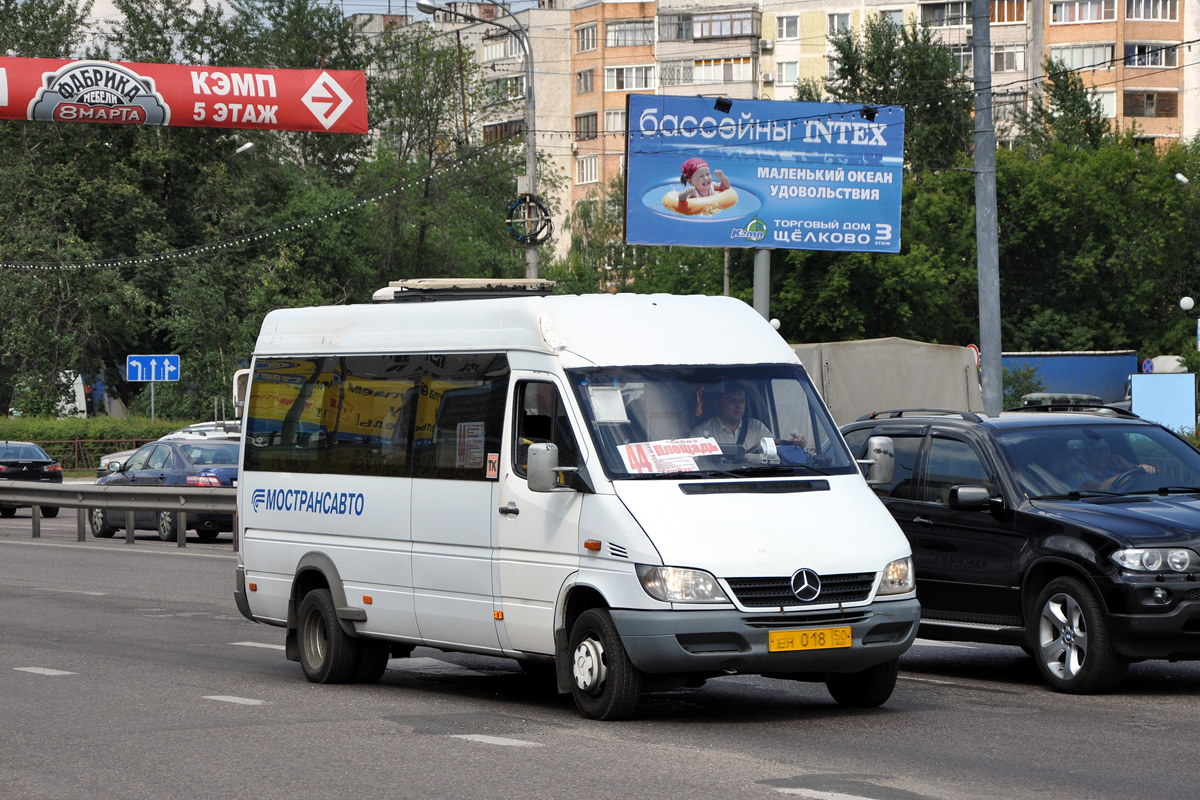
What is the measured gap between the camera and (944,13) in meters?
94.6

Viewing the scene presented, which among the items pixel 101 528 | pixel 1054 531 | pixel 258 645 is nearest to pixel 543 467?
pixel 1054 531

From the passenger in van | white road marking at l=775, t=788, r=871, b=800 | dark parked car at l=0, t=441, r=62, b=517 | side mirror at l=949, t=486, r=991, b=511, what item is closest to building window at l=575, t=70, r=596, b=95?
dark parked car at l=0, t=441, r=62, b=517

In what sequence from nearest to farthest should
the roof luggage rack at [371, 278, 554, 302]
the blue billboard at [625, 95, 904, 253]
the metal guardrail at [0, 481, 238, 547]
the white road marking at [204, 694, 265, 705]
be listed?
1. the white road marking at [204, 694, 265, 705]
2. the roof luggage rack at [371, 278, 554, 302]
3. the metal guardrail at [0, 481, 238, 547]
4. the blue billboard at [625, 95, 904, 253]

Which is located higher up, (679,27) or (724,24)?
(724,24)

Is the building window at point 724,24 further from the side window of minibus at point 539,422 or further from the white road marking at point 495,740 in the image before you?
the white road marking at point 495,740

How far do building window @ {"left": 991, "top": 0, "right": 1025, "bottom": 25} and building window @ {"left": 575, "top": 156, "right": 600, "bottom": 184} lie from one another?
2297cm

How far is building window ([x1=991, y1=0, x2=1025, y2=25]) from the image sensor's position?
92.0 m

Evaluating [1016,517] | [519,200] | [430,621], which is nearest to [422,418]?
[430,621]

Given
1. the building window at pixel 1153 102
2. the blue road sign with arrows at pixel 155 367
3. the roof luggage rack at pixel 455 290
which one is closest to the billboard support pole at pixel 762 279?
the roof luggage rack at pixel 455 290

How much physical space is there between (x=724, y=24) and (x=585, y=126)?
11.6 m

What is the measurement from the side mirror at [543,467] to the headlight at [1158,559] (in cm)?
322

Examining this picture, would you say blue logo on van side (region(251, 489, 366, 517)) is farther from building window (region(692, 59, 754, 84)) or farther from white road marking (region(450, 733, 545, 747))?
building window (region(692, 59, 754, 84))

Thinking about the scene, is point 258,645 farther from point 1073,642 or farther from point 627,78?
point 627,78

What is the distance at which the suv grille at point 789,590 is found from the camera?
30.2ft
